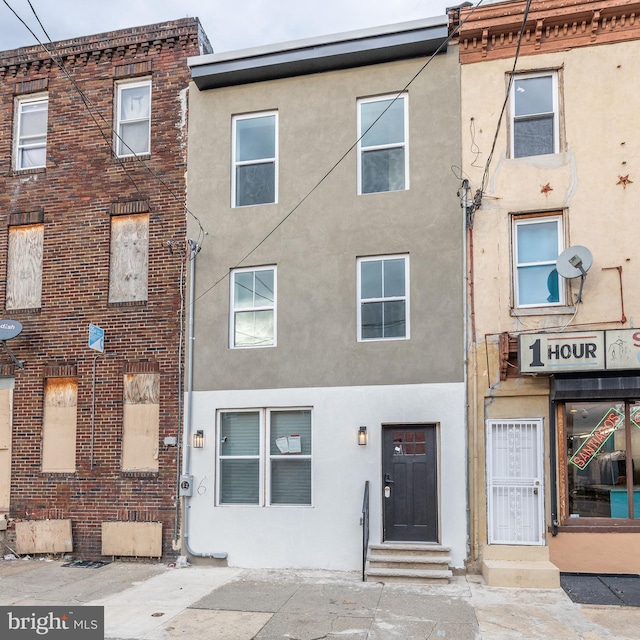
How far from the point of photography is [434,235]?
11.1 metres

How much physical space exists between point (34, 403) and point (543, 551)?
359 inches

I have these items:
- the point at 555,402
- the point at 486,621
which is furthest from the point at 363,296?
the point at 486,621

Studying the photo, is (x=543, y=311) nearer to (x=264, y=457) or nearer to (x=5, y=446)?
(x=264, y=457)

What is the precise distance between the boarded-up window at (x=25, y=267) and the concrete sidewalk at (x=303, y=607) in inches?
193

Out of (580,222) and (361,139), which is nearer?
(580,222)

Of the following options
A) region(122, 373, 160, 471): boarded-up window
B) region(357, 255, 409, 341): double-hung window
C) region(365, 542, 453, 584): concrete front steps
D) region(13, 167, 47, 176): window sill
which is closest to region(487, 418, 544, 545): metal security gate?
region(365, 542, 453, 584): concrete front steps

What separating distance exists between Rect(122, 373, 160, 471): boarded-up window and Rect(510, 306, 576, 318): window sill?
6.29 meters

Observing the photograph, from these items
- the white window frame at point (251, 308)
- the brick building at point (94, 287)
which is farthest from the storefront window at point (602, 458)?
the brick building at point (94, 287)

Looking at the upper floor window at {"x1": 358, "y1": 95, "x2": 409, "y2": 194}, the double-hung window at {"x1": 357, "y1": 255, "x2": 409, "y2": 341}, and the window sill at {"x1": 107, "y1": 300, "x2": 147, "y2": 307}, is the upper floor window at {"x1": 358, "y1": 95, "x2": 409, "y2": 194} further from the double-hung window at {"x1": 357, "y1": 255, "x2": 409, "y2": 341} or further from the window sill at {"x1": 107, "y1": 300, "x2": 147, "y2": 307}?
the window sill at {"x1": 107, "y1": 300, "x2": 147, "y2": 307}

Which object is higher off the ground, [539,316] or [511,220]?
[511,220]

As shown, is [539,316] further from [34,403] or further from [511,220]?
[34,403]

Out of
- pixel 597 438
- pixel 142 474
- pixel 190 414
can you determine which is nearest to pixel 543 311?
pixel 597 438

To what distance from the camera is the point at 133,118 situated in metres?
12.9

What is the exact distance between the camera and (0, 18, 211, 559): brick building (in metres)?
11.8
